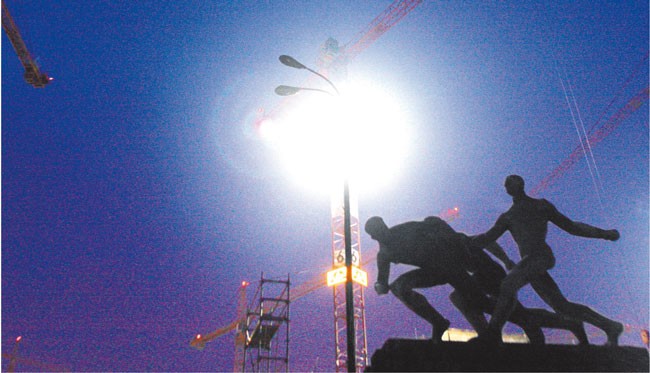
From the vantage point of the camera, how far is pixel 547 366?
630 centimetres

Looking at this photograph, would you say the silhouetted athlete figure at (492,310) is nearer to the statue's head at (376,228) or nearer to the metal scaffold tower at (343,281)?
the statue's head at (376,228)

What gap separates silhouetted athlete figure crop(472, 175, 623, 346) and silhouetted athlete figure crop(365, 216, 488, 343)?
0.42 m

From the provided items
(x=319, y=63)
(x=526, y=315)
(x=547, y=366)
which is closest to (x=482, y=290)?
(x=526, y=315)

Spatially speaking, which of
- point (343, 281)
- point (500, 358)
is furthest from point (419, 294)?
point (343, 281)

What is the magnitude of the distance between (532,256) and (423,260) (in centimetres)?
140

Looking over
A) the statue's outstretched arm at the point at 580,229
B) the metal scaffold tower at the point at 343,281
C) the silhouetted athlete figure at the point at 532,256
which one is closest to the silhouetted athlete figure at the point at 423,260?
the silhouetted athlete figure at the point at 532,256

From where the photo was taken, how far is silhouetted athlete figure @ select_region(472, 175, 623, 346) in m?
6.70

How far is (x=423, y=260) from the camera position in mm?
7051

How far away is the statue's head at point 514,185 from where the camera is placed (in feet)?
24.0

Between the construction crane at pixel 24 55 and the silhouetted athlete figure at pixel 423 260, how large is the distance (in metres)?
40.9

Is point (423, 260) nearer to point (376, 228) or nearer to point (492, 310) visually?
point (376, 228)

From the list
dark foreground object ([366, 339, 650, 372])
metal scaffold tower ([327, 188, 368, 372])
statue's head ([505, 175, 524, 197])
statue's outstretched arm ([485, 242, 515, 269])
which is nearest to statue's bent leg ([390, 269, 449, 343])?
dark foreground object ([366, 339, 650, 372])

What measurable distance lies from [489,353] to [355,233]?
3647 cm

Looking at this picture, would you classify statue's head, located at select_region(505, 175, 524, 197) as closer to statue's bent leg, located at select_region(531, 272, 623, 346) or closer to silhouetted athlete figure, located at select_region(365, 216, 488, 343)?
silhouetted athlete figure, located at select_region(365, 216, 488, 343)
